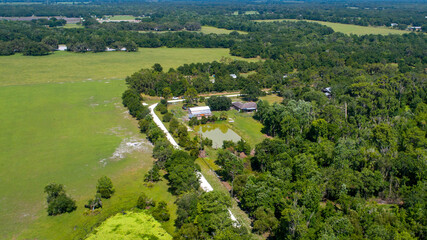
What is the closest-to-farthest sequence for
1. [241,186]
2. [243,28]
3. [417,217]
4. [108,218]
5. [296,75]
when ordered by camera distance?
[417,217]
[108,218]
[241,186]
[296,75]
[243,28]

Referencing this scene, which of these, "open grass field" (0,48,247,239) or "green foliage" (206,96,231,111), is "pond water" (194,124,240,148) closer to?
"green foliage" (206,96,231,111)

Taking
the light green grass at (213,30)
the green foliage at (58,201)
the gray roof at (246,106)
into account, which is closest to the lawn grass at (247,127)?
the gray roof at (246,106)

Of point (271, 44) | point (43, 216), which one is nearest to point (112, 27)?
point (271, 44)

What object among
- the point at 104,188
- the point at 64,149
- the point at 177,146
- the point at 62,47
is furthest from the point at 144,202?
the point at 62,47

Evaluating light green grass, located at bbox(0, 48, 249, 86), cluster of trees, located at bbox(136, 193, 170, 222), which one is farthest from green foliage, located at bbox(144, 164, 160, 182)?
light green grass, located at bbox(0, 48, 249, 86)

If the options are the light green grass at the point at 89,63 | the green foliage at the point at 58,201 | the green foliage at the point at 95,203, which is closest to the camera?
the green foliage at the point at 58,201

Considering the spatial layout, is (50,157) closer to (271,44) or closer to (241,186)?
(241,186)

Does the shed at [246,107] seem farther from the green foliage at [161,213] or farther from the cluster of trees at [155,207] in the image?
the green foliage at [161,213]
